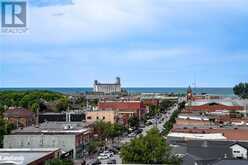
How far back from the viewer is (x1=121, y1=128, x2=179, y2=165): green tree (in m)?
33.7

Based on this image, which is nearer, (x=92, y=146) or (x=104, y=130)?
(x=92, y=146)

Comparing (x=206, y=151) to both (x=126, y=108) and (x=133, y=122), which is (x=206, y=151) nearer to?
(x=133, y=122)

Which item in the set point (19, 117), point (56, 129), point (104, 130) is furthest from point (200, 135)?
point (19, 117)

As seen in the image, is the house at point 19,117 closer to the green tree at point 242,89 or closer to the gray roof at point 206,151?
the gray roof at point 206,151

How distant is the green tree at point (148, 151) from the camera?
3366 cm

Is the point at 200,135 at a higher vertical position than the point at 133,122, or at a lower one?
higher

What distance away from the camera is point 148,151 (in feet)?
112

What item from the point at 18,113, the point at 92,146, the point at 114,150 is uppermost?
the point at 18,113

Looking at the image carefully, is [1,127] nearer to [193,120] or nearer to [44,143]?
[44,143]

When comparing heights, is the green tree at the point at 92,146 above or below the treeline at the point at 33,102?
below

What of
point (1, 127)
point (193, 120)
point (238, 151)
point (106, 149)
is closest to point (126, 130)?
point (193, 120)

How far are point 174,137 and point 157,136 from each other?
33.2 ft

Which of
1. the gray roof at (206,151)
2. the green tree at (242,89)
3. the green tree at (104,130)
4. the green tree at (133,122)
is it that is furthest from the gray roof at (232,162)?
the green tree at (242,89)

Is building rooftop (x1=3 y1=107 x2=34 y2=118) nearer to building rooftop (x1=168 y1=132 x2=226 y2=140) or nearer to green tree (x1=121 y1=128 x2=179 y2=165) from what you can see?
building rooftop (x1=168 y1=132 x2=226 y2=140)
